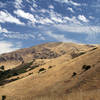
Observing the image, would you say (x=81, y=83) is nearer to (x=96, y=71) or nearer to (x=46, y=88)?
(x=96, y=71)

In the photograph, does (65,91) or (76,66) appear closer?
(65,91)

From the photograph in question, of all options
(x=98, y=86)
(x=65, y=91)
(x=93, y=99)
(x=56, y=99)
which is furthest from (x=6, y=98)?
(x=93, y=99)

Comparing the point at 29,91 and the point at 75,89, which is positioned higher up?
the point at 29,91

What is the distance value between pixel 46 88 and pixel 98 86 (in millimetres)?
21349

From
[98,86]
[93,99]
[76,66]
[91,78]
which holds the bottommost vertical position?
[93,99]

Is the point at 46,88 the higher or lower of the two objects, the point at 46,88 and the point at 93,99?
the higher

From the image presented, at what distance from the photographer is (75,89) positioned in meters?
46.5

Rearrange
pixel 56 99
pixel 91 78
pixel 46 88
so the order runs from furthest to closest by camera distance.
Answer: pixel 46 88 → pixel 91 78 → pixel 56 99

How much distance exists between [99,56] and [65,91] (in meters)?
34.8

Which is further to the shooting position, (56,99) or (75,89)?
(75,89)

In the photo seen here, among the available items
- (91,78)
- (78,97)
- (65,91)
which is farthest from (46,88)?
(78,97)

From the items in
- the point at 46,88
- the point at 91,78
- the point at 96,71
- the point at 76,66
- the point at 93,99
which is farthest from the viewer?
the point at 76,66

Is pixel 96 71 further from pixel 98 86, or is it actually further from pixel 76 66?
pixel 76 66

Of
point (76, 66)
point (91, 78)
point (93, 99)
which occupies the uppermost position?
point (76, 66)
